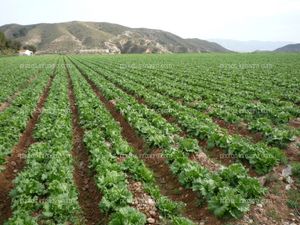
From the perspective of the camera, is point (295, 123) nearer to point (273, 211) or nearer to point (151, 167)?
point (151, 167)

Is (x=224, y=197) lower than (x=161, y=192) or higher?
higher

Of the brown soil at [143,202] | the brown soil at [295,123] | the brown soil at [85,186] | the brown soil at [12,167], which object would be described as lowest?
the brown soil at [12,167]

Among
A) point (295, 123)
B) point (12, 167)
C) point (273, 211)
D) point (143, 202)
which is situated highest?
point (295, 123)

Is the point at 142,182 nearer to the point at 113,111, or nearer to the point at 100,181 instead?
the point at 100,181

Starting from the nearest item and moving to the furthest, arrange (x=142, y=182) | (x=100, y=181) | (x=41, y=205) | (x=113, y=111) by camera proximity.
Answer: (x=41, y=205) → (x=100, y=181) → (x=142, y=182) → (x=113, y=111)

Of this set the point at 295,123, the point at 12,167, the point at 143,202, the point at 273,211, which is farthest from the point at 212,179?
the point at 295,123

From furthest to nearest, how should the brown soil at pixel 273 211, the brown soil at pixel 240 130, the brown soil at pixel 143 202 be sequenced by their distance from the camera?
the brown soil at pixel 240 130, the brown soil at pixel 143 202, the brown soil at pixel 273 211

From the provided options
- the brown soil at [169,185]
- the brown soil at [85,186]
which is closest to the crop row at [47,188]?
the brown soil at [85,186]

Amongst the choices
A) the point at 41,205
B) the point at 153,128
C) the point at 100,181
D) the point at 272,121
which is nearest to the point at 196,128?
the point at 153,128

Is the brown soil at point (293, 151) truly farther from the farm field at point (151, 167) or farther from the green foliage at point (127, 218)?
the green foliage at point (127, 218)

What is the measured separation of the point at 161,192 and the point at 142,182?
551 mm

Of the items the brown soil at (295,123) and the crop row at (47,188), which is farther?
the brown soil at (295,123)

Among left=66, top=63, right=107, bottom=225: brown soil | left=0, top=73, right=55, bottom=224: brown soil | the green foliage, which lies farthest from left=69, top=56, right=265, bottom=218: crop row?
left=0, top=73, right=55, bottom=224: brown soil

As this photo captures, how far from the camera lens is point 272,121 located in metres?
13.4
